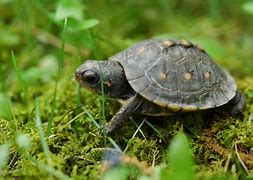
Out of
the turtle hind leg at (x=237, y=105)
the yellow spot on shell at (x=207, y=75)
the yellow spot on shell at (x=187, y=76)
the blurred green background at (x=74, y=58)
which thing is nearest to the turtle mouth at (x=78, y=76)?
the blurred green background at (x=74, y=58)

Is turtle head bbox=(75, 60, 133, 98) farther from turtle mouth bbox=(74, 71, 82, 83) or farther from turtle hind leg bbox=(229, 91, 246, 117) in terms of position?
turtle hind leg bbox=(229, 91, 246, 117)

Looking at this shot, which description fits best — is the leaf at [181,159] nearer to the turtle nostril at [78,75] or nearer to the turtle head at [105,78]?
the turtle head at [105,78]

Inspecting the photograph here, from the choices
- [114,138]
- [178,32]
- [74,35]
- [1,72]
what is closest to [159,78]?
[114,138]

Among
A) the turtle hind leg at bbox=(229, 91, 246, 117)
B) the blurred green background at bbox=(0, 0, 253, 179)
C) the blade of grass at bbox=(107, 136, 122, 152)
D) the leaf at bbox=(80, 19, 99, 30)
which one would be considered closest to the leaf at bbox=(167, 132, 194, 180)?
the blurred green background at bbox=(0, 0, 253, 179)

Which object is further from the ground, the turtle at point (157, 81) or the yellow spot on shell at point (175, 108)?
the turtle at point (157, 81)

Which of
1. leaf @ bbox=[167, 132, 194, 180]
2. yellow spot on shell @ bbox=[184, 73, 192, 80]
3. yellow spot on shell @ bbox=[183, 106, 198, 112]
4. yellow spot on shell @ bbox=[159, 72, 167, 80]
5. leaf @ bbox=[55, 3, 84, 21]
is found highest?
leaf @ bbox=[55, 3, 84, 21]

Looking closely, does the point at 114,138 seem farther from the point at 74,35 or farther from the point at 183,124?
the point at 74,35

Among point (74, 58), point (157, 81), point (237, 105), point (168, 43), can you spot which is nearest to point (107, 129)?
point (157, 81)
